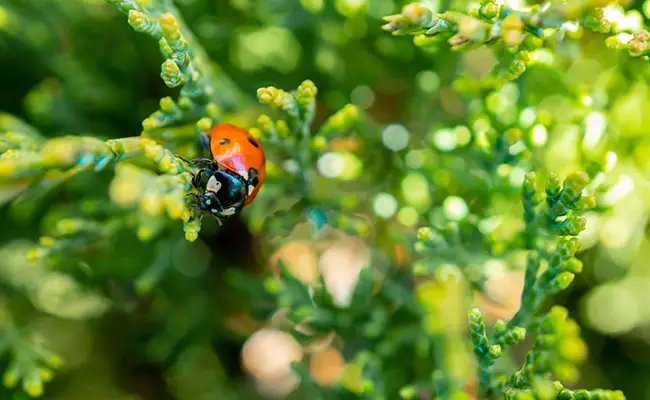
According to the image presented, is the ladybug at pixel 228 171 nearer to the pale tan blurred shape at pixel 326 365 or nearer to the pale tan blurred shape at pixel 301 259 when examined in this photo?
the pale tan blurred shape at pixel 301 259

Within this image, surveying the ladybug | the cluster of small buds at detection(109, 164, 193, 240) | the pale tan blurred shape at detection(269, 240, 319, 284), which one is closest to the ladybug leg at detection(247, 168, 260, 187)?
the ladybug

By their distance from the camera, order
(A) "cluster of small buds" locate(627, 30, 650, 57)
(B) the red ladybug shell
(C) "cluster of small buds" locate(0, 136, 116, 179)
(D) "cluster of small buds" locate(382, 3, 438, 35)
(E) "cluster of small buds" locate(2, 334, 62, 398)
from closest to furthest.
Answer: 1. (C) "cluster of small buds" locate(0, 136, 116, 179)
2. (D) "cluster of small buds" locate(382, 3, 438, 35)
3. (A) "cluster of small buds" locate(627, 30, 650, 57)
4. (B) the red ladybug shell
5. (E) "cluster of small buds" locate(2, 334, 62, 398)

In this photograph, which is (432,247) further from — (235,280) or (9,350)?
(9,350)

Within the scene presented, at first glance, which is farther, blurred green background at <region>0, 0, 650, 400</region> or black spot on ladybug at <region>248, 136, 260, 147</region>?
blurred green background at <region>0, 0, 650, 400</region>

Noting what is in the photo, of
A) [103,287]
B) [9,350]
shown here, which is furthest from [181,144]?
[9,350]

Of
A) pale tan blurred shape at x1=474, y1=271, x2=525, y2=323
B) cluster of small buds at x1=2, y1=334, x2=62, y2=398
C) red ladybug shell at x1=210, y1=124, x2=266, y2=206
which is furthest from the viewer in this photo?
pale tan blurred shape at x1=474, y1=271, x2=525, y2=323

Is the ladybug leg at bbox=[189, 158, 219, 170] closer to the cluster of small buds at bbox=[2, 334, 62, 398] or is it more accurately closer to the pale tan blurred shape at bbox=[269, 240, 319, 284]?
the cluster of small buds at bbox=[2, 334, 62, 398]
